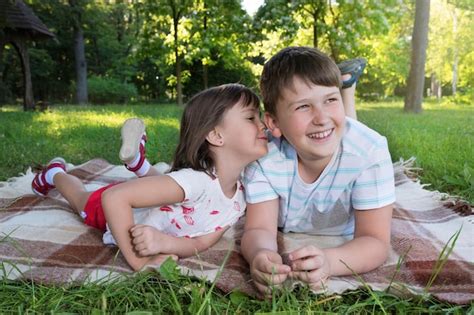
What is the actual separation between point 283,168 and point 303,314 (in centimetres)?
77

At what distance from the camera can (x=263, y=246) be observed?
5.82 ft

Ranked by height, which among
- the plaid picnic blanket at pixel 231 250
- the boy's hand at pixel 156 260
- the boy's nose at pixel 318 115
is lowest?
the plaid picnic blanket at pixel 231 250

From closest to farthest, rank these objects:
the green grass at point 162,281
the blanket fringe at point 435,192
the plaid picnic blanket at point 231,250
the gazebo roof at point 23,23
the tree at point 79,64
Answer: the green grass at point 162,281 → the plaid picnic blanket at point 231,250 → the blanket fringe at point 435,192 → the gazebo roof at point 23,23 → the tree at point 79,64

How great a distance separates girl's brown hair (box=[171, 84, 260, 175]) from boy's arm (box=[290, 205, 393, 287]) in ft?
2.30

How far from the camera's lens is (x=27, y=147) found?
448 centimetres

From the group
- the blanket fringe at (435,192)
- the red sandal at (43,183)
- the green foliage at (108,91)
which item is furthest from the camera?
the green foliage at (108,91)

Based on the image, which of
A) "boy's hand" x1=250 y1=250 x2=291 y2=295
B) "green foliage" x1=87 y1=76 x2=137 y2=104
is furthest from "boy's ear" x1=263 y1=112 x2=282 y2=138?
"green foliage" x1=87 y1=76 x2=137 y2=104

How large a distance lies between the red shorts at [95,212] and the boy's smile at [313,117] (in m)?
1.07

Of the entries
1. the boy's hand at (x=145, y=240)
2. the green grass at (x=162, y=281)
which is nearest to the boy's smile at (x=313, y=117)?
the green grass at (x=162, y=281)

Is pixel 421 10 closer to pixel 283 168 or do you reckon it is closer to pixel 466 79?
pixel 283 168

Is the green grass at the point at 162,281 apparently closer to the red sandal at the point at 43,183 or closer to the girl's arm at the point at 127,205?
the girl's arm at the point at 127,205

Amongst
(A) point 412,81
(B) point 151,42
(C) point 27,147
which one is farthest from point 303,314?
(B) point 151,42

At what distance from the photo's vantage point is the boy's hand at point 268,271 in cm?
146

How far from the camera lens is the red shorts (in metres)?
2.28
